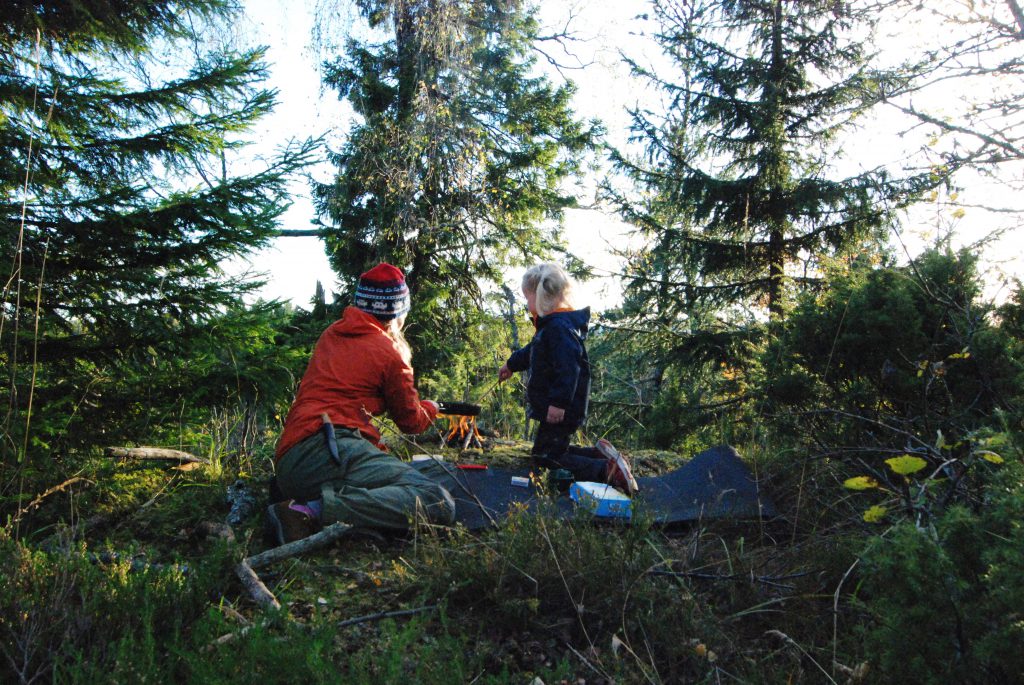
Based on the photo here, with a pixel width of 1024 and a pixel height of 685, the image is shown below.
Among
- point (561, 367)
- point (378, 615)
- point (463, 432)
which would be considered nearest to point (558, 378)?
point (561, 367)

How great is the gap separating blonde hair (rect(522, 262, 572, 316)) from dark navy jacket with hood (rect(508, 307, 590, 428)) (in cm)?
9

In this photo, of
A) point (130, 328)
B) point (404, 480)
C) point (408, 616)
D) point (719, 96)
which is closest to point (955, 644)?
point (408, 616)

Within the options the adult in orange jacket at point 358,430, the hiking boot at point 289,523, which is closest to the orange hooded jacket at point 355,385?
the adult in orange jacket at point 358,430

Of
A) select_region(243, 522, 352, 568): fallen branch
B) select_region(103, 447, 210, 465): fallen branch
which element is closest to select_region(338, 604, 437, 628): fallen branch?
select_region(243, 522, 352, 568): fallen branch

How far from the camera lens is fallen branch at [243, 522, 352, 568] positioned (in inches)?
126

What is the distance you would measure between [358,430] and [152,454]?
58.8 inches

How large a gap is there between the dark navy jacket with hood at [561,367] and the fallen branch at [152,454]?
7.91 ft

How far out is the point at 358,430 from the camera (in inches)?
171

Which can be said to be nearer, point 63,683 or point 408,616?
point 63,683

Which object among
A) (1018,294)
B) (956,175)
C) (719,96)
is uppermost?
(719,96)

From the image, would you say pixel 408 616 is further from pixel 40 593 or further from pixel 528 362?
pixel 528 362

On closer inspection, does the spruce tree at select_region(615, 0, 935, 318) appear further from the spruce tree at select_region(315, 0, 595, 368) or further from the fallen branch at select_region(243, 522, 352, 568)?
the fallen branch at select_region(243, 522, 352, 568)

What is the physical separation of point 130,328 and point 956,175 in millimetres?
9021

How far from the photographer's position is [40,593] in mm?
2482
